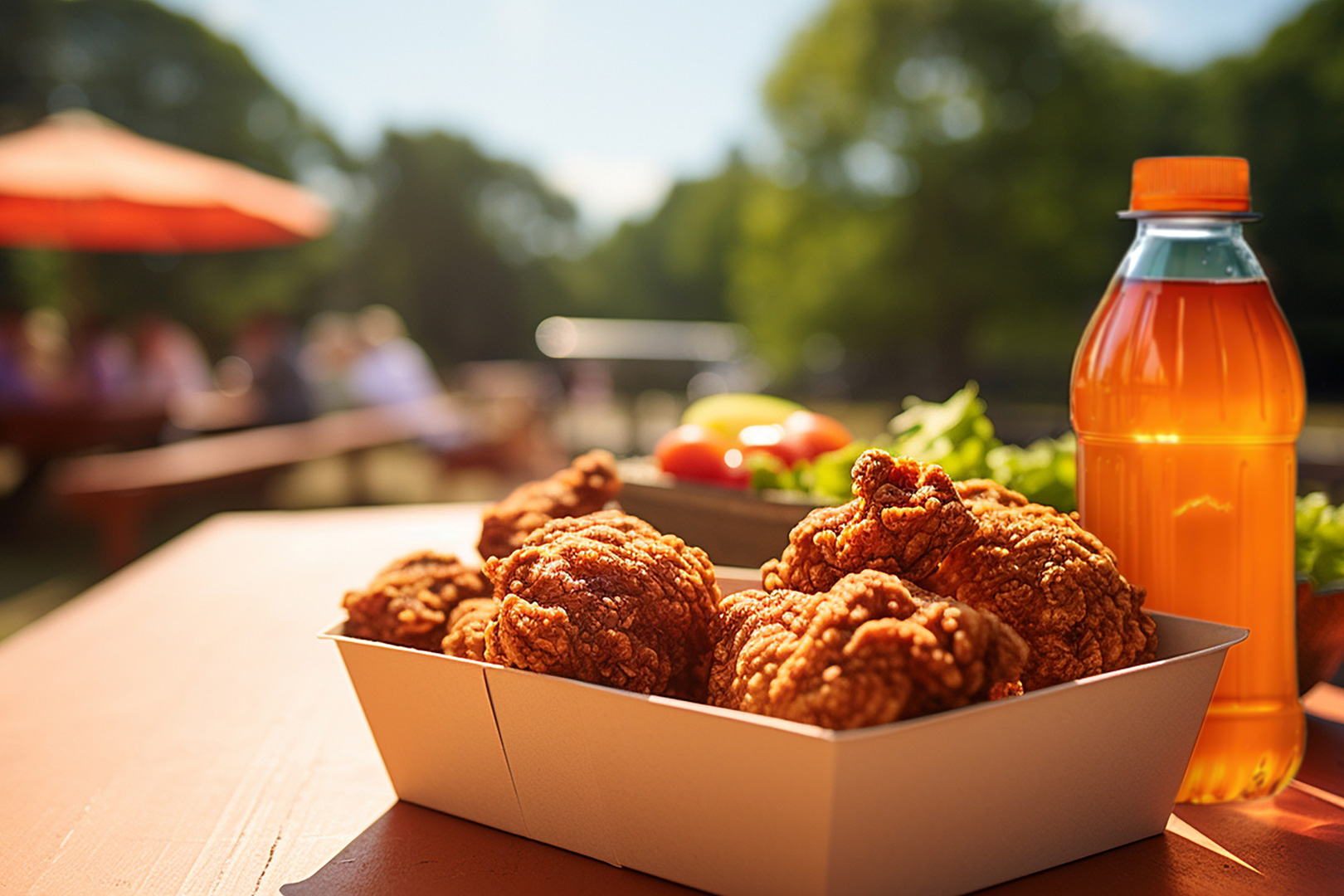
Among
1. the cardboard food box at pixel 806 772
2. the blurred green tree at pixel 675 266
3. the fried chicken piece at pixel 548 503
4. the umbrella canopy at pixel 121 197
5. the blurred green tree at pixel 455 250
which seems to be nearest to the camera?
the cardboard food box at pixel 806 772

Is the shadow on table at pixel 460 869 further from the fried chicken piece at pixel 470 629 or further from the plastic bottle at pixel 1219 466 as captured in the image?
the plastic bottle at pixel 1219 466

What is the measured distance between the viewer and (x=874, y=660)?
0.65 meters

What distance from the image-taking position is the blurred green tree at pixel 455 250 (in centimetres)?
3138

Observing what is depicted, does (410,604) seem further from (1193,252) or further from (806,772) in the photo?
(1193,252)

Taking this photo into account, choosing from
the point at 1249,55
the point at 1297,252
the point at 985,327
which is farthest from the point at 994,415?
the point at 985,327

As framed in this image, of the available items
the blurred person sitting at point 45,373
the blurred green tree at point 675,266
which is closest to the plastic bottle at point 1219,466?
the blurred person sitting at point 45,373

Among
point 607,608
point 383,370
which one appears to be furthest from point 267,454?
point 607,608

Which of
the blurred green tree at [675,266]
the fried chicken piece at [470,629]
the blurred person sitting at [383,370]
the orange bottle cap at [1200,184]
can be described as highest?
the orange bottle cap at [1200,184]

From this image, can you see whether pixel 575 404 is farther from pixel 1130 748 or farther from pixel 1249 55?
pixel 1130 748

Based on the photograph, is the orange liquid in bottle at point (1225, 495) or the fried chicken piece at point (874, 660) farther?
the orange liquid in bottle at point (1225, 495)

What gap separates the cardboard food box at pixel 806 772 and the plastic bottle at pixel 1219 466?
0.43 feet

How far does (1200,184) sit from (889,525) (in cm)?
47

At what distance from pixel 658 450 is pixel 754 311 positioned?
20090 millimetres

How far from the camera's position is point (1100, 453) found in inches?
38.7
